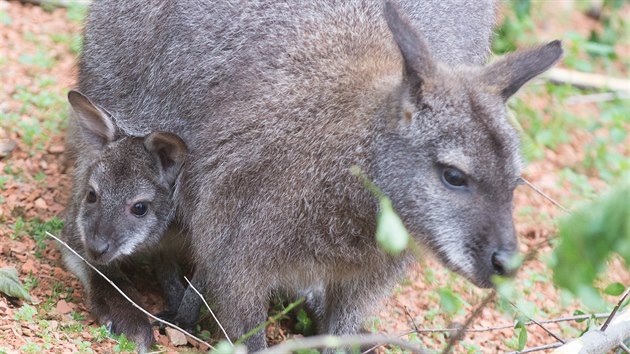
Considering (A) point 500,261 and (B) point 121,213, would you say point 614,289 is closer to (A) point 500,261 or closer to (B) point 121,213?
(A) point 500,261

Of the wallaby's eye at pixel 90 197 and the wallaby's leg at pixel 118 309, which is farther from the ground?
the wallaby's eye at pixel 90 197

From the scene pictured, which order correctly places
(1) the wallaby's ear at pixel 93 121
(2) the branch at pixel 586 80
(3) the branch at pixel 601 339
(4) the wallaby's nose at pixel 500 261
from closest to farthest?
(4) the wallaby's nose at pixel 500 261 → (3) the branch at pixel 601 339 → (1) the wallaby's ear at pixel 93 121 → (2) the branch at pixel 586 80

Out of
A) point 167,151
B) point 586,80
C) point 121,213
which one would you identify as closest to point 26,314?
point 121,213

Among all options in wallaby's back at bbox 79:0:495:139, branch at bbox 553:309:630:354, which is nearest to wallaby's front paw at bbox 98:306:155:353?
wallaby's back at bbox 79:0:495:139

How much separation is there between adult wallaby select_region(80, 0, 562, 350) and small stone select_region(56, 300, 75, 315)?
59 centimetres

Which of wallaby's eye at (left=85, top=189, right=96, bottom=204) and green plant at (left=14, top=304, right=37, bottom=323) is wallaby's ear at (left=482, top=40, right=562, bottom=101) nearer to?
wallaby's eye at (left=85, top=189, right=96, bottom=204)

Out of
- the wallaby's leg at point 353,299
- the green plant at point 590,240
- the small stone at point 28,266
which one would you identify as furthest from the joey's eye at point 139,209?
the green plant at point 590,240

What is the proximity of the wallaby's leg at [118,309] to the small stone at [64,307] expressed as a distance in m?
0.10

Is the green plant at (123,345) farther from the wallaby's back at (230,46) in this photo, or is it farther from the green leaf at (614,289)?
the green leaf at (614,289)

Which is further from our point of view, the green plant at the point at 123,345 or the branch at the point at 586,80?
the branch at the point at 586,80

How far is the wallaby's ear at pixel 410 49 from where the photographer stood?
397cm

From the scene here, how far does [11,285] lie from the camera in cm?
470

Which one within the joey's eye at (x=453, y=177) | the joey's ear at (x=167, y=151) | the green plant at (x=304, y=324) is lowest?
the green plant at (x=304, y=324)

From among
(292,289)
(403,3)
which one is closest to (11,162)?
(292,289)
